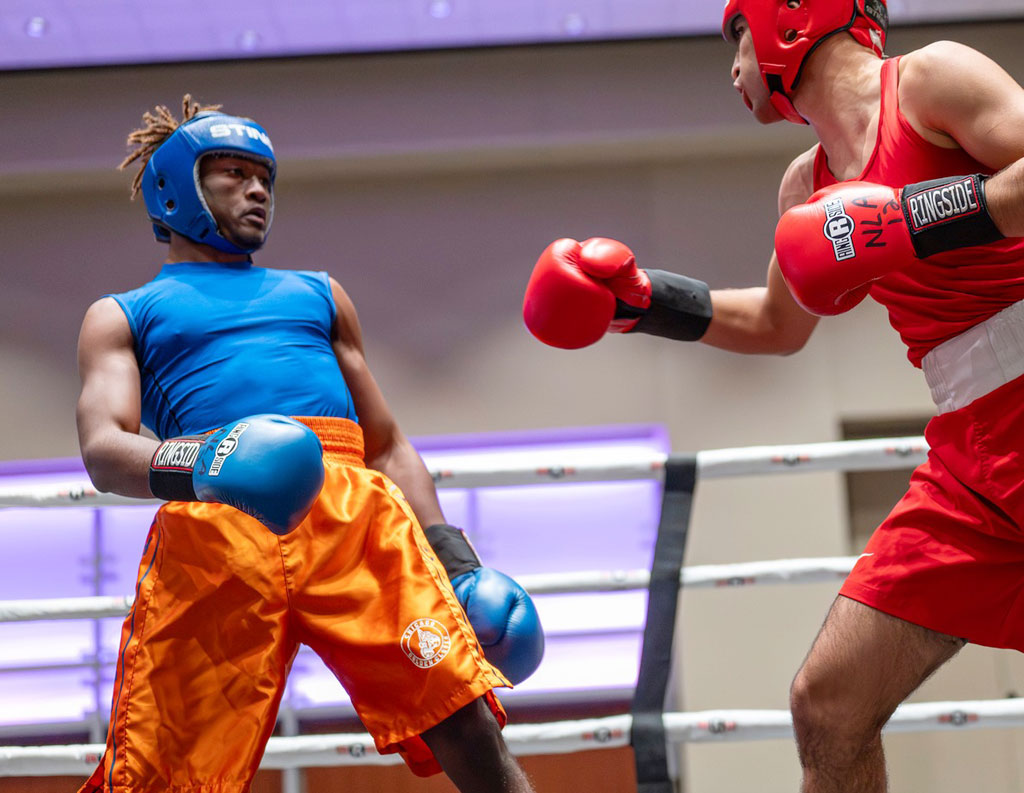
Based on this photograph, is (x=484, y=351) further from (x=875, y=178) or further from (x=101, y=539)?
(x=875, y=178)

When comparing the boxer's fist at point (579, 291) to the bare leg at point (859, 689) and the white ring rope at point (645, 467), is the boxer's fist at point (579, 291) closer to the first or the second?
the white ring rope at point (645, 467)

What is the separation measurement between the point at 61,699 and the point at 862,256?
180 inches

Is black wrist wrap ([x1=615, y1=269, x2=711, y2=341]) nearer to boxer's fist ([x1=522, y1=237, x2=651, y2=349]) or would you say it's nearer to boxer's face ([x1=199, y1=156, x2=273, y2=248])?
boxer's fist ([x1=522, y1=237, x2=651, y2=349])

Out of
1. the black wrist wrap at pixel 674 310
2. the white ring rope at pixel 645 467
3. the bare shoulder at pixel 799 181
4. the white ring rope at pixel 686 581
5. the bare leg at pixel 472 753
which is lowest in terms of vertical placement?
the bare leg at pixel 472 753

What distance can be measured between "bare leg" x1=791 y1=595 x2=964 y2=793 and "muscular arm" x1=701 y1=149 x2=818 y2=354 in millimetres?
582

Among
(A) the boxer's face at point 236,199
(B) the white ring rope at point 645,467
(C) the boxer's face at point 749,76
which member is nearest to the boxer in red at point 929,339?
(C) the boxer's face at point 749,76

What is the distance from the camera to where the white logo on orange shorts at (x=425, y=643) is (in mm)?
1559

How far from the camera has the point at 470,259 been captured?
17.1ft

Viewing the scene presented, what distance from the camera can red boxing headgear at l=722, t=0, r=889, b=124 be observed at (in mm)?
1659

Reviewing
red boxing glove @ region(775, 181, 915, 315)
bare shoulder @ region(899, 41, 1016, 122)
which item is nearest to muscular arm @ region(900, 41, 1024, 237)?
bare shoulder @ region(899, 41, 1016, 122)

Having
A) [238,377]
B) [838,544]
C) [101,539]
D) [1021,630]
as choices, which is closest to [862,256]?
[1021,630]

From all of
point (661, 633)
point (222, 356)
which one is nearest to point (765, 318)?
point (661, 633)

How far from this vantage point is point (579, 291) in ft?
5.95

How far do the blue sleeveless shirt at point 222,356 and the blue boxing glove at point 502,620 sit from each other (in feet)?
1.17
